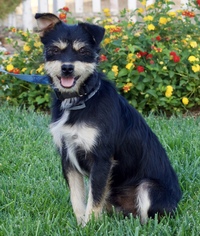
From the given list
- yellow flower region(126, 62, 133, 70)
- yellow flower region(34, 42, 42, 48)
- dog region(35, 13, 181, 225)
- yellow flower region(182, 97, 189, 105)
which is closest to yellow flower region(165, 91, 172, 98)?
yellow flower region(182, 97, 189, 105)

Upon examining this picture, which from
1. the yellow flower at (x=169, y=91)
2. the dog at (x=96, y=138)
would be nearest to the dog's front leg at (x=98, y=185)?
the dog at (x=96, y=138)

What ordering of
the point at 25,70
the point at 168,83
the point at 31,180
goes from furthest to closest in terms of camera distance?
the point at 25,70 < the point at 168,83 < the point at 31,180

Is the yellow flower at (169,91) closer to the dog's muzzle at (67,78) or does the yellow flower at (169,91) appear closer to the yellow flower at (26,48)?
the yellow flower at (26,48)

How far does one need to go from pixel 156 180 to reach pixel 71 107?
89 centimetres

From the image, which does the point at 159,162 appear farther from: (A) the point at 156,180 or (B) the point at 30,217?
(B) the point at 30,217

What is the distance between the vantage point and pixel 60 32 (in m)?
3.78

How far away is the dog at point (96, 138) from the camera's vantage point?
12.3 feet

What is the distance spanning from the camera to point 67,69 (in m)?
3.64

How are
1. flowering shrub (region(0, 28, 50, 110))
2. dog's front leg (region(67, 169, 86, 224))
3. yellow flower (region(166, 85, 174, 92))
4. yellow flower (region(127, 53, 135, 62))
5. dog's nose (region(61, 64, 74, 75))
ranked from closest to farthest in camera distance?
1. dog's nose (region(61, 64, 74, 75))
2. dog's front leg (region(67, 169, 86, 224))
3. yellow flower (region(166, 85, 174, 92))
4. yellow flower (region(127, 53, 135, 62))
5. flowering shrub (region(0, 28, 50, 110))

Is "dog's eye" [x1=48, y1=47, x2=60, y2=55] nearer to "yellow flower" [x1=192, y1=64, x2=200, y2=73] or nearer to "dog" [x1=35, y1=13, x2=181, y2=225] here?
"dog" [x1=35, y1=13, x2=181, y2=225]

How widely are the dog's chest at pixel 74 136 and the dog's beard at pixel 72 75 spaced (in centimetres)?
21

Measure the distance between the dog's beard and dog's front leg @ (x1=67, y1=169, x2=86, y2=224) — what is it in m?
0.67

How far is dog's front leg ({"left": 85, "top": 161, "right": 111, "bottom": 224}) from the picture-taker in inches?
148

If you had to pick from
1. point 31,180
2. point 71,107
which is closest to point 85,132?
point 71,107
